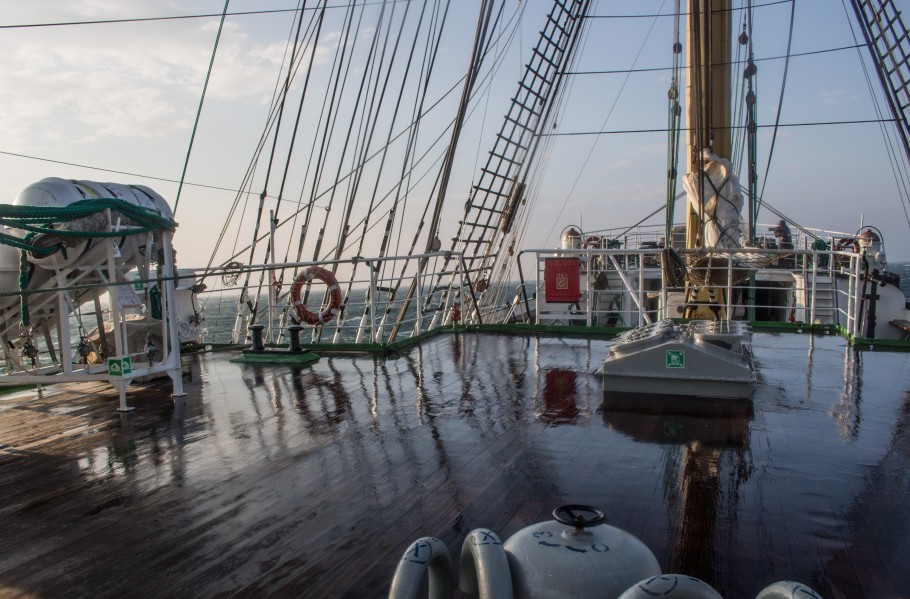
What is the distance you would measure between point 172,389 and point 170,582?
406cm

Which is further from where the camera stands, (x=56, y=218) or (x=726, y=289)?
(x=726, y=289)

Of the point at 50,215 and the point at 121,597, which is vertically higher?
the point at 50,215

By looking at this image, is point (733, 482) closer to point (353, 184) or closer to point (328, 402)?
point (328, 402)

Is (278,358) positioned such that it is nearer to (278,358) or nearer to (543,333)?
(278,358)

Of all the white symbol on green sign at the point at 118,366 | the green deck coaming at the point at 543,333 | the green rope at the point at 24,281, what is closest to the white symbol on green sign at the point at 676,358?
the green deck coaming at the point at 543,333

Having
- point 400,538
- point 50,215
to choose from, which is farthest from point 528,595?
point 50,215

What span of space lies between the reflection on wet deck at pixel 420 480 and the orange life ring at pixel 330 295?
2569 millimetres

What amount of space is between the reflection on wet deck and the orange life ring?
8.43 ft

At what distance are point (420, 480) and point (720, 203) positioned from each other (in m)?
10.1

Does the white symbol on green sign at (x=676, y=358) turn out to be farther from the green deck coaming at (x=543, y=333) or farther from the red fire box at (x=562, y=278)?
the red fire box at (x=562, y=278)

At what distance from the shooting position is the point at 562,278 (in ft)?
31.7

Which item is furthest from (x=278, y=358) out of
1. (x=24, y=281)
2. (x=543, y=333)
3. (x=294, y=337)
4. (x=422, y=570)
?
(x=422, y=570)

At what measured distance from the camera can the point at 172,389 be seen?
20.1ft

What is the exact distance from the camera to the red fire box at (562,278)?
9.59 meters
